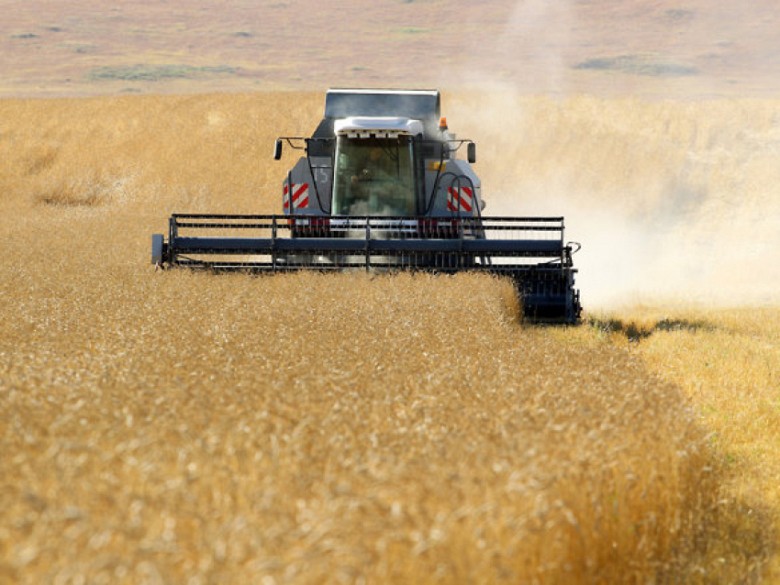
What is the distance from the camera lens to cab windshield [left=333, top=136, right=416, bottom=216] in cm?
1565

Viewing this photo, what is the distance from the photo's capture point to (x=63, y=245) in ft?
70.9

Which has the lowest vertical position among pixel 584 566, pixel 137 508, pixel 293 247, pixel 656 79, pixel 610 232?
pixel 584 566

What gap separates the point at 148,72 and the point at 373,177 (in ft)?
502

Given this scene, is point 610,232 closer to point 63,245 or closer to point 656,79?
point 63,245

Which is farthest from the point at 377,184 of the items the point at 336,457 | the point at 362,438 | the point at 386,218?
the point at 336,457

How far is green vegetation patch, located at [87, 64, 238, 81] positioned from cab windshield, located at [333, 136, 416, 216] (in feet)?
480

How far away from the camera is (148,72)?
162 metres

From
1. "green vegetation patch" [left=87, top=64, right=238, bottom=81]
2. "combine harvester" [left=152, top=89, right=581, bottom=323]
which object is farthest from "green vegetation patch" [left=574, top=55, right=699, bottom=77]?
"combine harvester" [left=152, top=89, right=581, bottom=323]

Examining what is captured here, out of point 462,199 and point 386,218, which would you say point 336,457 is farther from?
point 462,199

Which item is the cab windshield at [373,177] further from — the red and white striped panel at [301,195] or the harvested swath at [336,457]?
the harvested swath at [336,457]

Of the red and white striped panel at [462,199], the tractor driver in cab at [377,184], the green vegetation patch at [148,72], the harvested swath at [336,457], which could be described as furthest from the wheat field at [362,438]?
the green vegetation patch at [148,72]

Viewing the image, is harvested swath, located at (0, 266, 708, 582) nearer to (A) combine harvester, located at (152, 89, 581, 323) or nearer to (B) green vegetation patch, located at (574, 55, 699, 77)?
(A) combine harvester, located at (152, 89, 581, 323)

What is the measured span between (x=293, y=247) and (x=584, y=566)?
33.2 ft

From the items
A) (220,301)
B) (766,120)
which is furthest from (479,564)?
(766,120)
